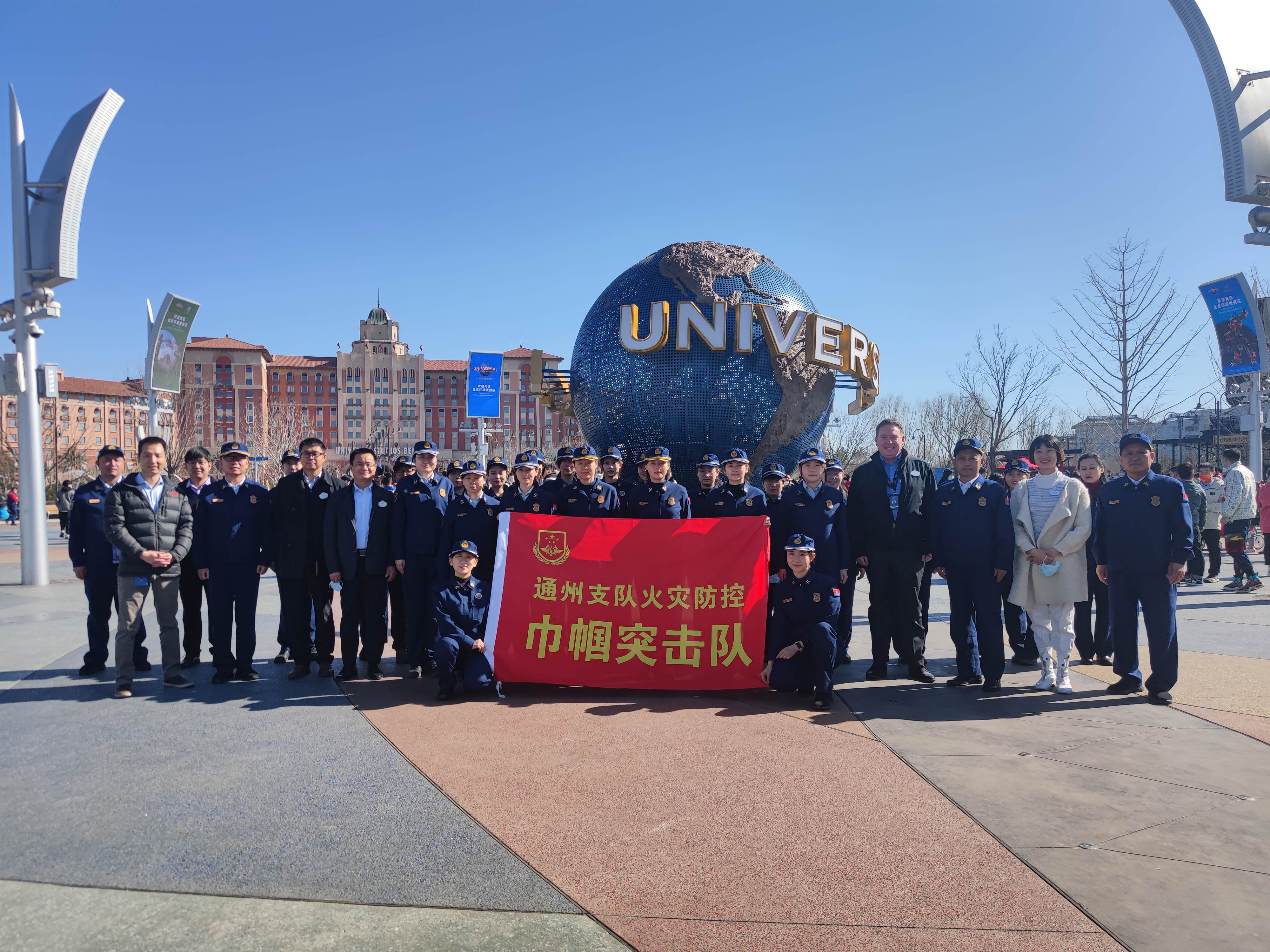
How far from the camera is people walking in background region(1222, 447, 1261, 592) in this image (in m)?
10.9

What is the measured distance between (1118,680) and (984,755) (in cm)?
254

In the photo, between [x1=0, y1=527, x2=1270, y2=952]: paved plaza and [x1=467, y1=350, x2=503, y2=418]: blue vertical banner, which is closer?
[x1=0, y1=527, x2=1270, y2=952]: paved plaza

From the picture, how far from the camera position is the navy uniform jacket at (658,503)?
6.54 m

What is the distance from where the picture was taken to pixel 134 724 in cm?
505

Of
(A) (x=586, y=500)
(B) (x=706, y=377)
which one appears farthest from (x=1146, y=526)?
(B) (x=706, y=377)

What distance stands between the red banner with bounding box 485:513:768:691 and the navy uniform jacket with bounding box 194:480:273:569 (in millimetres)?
2164

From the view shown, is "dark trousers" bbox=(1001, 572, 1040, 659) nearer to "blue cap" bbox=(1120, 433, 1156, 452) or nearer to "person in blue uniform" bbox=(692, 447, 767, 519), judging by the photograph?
"blue cap" bbox=(1120, 433, 1156, 452)

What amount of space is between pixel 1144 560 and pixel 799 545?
2587 mm

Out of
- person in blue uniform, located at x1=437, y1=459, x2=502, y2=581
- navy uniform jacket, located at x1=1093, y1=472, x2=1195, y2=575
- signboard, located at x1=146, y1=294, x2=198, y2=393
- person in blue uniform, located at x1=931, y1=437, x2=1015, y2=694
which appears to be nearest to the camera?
navy uniform jacket, located at x1=1093, y1=472, x2=1195, y2=575

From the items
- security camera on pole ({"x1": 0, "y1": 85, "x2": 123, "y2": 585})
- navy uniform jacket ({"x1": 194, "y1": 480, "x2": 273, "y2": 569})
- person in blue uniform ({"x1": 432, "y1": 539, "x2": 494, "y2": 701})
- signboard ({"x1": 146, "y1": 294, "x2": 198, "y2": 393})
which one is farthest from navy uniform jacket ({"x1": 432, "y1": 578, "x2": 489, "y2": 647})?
signboard ({"x1": 146, "y1": 294, "x2": 198, "y2": 393})

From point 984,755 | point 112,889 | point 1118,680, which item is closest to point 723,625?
point 984,755

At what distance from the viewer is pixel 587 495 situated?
6.71m

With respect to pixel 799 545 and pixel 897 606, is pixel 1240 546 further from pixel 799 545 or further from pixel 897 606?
pixel 799 545

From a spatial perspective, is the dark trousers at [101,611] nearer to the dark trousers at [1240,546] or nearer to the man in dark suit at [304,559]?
the man in dark suit at [304,559]
